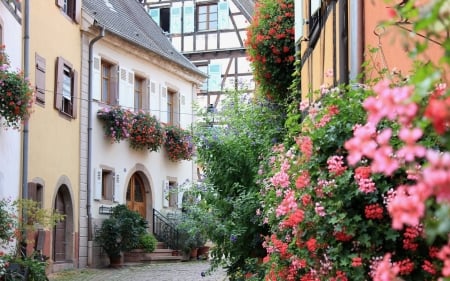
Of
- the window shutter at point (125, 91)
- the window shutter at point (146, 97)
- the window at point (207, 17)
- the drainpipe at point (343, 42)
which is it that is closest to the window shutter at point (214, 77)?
the window at point (207, 17)

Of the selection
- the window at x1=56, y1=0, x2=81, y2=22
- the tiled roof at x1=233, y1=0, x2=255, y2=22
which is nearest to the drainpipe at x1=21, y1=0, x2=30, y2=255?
the window at x1=56, y1=0, x2=81, y2=22

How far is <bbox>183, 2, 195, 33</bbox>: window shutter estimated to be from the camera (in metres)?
28.9

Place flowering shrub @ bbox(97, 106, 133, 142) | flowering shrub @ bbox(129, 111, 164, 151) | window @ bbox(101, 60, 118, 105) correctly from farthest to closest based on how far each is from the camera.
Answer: flowering shrub @ bbox(129, 111, 164, 151)
window @ bbox(101, 60, 118, 105)
flowering shrub @ bbox(97, 106, 133, 142)

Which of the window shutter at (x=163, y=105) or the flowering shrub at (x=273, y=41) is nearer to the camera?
the flowering shrub at (x=273, y=41)

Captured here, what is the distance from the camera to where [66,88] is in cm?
1770

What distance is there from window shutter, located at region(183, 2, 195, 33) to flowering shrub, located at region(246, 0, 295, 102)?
1783 cm

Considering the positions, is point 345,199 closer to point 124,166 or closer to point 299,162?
point 299,162

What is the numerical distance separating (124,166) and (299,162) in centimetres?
1664

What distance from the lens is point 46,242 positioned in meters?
15.7

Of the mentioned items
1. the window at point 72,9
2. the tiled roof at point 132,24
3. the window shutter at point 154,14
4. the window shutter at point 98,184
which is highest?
the window shutter at point 154,14

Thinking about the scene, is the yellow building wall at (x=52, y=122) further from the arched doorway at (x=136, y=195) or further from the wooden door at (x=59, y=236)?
the arched doorway at (x=136, y=195)

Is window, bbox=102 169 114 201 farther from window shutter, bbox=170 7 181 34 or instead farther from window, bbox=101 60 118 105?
window shutter, bbox=170 7 181 34

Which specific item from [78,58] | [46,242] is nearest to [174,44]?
[78,58]

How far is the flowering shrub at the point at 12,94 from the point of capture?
11.9 m
